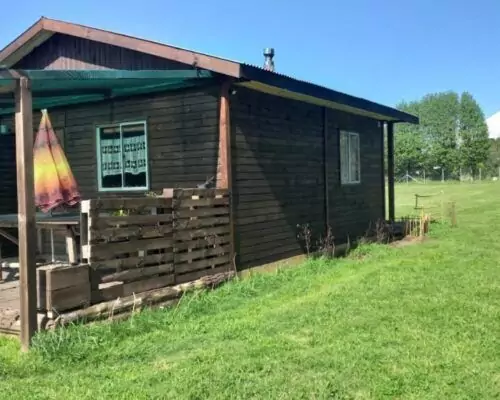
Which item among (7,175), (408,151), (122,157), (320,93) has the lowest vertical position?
(7,175)

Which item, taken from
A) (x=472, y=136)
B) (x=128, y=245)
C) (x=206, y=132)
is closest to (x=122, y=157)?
(x=206, y=132)

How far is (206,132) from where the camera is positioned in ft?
27.0

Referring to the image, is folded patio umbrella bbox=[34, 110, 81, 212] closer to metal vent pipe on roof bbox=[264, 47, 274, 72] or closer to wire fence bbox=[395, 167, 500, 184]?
metal vent pipe on roof bbox=[264, 47, 274, 72]

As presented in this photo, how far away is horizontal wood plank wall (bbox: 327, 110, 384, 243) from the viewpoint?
11.4 m

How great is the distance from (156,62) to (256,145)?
209cm

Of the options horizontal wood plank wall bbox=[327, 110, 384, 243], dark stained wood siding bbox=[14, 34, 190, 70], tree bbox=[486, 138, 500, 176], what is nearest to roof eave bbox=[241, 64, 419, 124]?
horizontal wood plank wall bbox=[327, 110, 384, 243]

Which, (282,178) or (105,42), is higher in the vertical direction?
(105,42)

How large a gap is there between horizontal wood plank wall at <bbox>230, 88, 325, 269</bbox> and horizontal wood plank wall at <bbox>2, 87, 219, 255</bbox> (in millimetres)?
435

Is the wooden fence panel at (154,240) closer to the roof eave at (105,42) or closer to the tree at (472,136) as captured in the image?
the roof eave at (105,42)

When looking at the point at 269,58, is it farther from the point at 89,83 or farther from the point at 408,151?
the point at 408,151

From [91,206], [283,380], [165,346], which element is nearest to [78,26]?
[91,206]

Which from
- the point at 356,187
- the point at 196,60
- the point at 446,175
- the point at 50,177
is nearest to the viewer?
the point at 50,177

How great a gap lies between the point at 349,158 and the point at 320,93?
3319 mm

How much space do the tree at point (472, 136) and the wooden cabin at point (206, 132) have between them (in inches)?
2802
